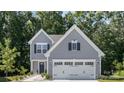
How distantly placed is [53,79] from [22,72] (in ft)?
4.31

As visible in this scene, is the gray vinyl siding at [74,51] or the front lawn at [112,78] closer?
the front lawn at [112,78]

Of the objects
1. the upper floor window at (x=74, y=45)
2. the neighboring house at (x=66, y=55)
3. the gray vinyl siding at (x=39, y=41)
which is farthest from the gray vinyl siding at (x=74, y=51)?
the gray vinyl siding at (x=39, y=41)

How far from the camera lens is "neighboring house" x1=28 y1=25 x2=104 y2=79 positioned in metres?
23.5

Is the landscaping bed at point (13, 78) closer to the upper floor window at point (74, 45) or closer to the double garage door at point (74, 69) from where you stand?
the double garage door at point (74, 69)

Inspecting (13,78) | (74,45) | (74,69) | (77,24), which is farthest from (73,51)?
(13,78)

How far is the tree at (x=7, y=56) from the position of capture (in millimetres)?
23234

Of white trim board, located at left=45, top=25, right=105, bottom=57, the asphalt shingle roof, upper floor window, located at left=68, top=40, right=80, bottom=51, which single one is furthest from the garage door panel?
the asphalt shingle roof

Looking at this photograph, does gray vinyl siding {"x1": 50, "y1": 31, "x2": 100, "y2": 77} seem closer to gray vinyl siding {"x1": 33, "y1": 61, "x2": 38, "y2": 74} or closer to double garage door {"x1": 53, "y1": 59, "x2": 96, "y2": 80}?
double garage door {"x1": 53, "y1": 59, "x2": 96, "y2": 80}

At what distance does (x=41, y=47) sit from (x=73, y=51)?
1407 millimetres

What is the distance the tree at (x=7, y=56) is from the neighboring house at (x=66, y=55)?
756 mm

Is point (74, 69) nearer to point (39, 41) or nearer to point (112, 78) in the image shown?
point (112, 78)

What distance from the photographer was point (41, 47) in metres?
23.6
